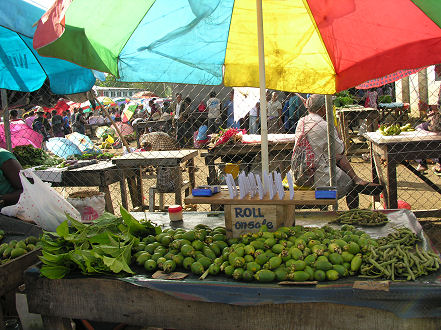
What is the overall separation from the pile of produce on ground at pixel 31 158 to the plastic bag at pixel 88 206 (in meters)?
2.59

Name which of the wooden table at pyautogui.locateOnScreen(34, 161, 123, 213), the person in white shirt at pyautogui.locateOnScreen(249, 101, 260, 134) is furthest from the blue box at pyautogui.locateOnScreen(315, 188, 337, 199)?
the person in white shirt at pyautogui.locateOnScreen(249, 101, 260, 134)

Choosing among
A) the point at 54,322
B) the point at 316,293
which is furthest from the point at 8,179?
the point at 316,293

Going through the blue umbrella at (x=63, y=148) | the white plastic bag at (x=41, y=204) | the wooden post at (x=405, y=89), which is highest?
the wooden post at (x=405, y=89)

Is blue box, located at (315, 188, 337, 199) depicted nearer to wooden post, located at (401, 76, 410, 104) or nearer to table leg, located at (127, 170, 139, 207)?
table leg, located at (127, 170, 139, 207)

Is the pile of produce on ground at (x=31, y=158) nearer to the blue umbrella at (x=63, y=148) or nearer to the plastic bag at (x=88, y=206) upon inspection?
the blue umbrella at (x=63, y=148)

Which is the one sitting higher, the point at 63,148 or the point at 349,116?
the point at 349,116

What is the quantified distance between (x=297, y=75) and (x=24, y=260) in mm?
2701

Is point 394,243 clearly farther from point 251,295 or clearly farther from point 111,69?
point 111,69

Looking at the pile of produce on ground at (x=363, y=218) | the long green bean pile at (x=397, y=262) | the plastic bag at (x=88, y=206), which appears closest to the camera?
the long green bean pile at (x=397, y=262)

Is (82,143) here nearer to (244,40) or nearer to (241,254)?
(244,40)

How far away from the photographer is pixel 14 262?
2738mm

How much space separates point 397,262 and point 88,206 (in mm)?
3002

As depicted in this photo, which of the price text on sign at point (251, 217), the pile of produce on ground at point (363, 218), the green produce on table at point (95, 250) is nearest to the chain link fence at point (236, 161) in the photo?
the green produce on table at point (95, 250)

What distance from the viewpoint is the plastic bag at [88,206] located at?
4.04 meters
